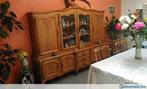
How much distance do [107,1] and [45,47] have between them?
2.37 meters

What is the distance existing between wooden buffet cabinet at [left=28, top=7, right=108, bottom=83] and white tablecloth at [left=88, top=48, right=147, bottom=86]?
1.23m

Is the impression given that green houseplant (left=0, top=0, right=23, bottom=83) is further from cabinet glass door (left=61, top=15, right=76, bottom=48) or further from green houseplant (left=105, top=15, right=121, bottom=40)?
green houseplant (left=105, top=15, right=121, bottom=40)

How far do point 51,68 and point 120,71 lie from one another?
1.62 metres

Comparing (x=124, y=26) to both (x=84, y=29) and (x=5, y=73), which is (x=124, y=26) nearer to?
(x=84, y=29)

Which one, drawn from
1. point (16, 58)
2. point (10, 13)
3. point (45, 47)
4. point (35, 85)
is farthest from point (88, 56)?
point (10, 13)

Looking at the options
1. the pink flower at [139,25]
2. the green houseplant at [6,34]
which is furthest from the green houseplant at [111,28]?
the green houseplant at [6,34]

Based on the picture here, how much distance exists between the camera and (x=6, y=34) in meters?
2.65

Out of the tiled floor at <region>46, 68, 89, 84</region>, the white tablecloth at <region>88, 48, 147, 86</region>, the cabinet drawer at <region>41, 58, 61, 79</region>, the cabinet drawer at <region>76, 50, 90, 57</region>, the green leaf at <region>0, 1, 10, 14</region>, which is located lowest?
the tiled floor at <region>46, 68, 89, 84</region>

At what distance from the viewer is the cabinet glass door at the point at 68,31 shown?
3460 millimetres

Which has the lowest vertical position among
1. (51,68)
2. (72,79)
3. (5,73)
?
(72,79)

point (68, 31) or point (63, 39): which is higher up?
point (68, 31)

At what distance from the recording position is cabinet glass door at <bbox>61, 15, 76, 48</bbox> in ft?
11.4

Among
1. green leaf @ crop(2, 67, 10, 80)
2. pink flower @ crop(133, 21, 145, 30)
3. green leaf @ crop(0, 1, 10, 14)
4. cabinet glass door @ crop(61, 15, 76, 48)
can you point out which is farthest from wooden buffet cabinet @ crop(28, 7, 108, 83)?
pink flower @ crop(133, 21, 145, 30)

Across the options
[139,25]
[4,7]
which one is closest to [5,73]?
[4,7]
